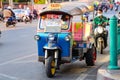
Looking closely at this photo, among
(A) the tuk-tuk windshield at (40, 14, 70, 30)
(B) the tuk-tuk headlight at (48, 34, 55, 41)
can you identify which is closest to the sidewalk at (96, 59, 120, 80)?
(B) the tuk-tuk headlight at (48, 34, 55, 41)

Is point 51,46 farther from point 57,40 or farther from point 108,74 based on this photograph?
point 108,74

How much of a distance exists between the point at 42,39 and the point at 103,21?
15.9 ft

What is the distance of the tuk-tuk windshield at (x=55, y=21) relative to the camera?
1075 cm

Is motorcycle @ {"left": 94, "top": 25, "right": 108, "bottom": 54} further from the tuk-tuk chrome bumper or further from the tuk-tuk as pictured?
the tuk-tuk chrome bumper

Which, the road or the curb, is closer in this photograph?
the curb

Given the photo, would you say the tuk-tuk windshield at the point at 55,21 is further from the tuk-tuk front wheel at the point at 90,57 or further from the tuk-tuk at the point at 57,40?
the tuk-tuk front wheel at the point at 90,57

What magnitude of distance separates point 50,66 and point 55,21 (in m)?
1.48

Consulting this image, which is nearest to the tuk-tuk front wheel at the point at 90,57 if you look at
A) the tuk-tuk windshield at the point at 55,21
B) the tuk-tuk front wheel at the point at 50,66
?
the tuk-tuk windshield at the point at 55,21

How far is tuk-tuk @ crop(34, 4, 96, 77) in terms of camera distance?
404 inches

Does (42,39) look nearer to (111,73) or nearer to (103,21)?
(111,73)

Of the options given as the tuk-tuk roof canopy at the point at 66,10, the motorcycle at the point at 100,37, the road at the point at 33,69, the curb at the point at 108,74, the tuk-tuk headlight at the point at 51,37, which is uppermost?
the tuk-tuk roof canopy at the point at 66,10

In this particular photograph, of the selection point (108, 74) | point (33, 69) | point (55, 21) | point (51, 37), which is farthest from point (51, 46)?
point (108, 74)

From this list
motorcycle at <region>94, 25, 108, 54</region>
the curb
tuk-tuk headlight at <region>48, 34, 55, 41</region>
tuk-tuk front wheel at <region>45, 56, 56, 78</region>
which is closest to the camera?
the curb

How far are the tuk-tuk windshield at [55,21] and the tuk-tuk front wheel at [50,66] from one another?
1.04 meters
